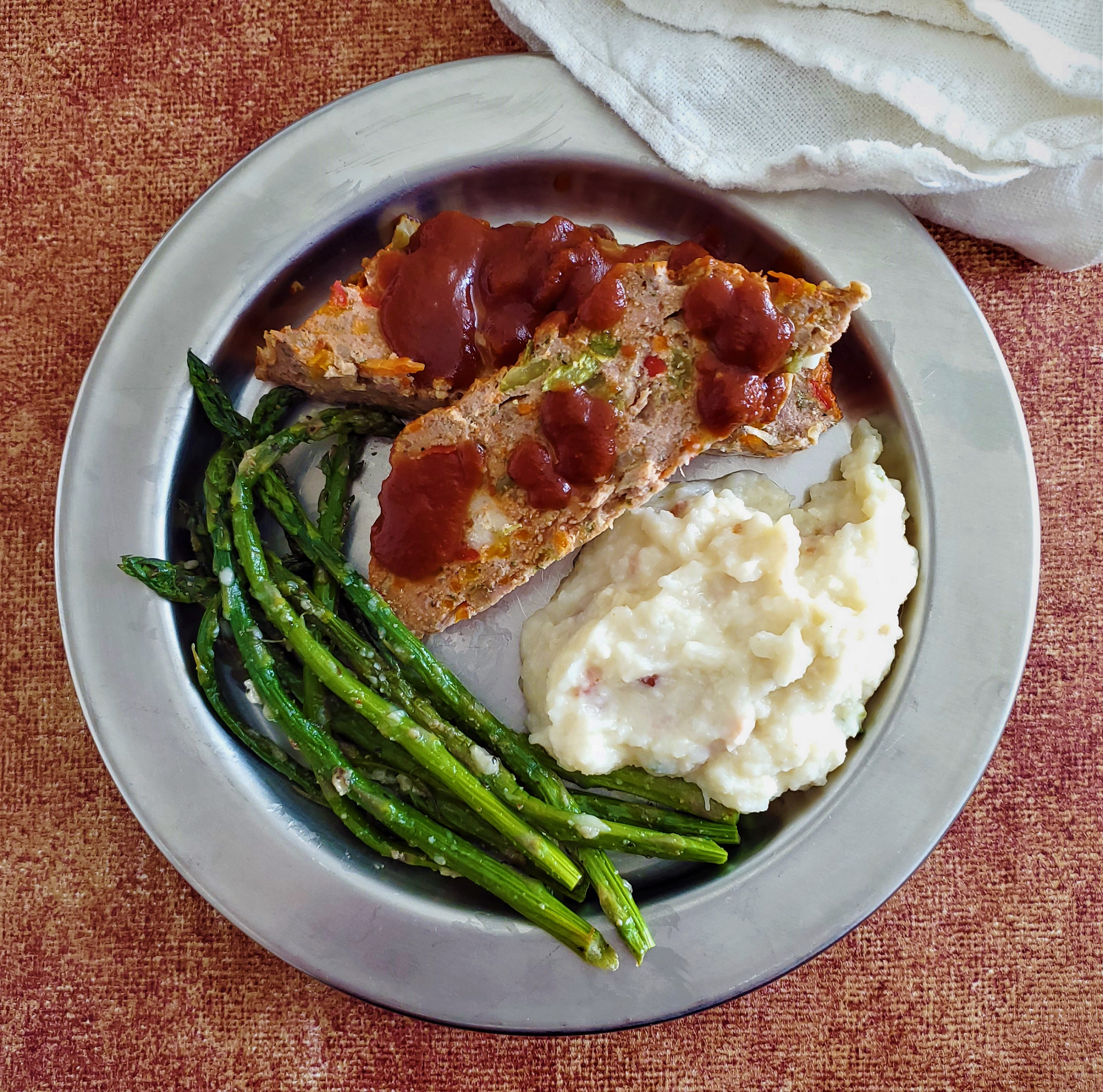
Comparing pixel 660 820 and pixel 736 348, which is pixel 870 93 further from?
pixel 660 820

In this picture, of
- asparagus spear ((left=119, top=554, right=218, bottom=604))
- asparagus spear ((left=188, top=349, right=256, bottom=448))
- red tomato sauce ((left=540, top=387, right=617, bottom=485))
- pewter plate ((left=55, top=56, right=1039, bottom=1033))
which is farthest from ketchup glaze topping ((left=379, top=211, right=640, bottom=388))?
asparagus spear ((left=119, top=554, right=218, bottom=604))

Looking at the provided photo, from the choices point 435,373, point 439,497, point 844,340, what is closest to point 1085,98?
point 844,340

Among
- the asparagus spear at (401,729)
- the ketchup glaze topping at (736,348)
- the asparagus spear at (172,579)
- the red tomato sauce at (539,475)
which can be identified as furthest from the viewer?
the asparagus spear at (172,579)

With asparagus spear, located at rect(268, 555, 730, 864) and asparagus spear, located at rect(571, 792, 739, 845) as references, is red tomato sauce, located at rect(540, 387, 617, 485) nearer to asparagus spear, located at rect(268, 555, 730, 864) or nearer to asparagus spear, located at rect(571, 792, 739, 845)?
asparagus spear, located at rect(268, 555, 730, 864)

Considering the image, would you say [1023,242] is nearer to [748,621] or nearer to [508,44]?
[748,621]

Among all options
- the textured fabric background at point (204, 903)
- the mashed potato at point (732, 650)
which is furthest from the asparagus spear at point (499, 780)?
the textured fabric background at point (204, 903)

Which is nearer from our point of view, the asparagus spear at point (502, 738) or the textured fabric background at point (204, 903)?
the asparagus spear at point (502, 738)

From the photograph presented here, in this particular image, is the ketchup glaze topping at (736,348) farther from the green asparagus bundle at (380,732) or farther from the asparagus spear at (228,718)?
the asparagus spear at (228,718)
